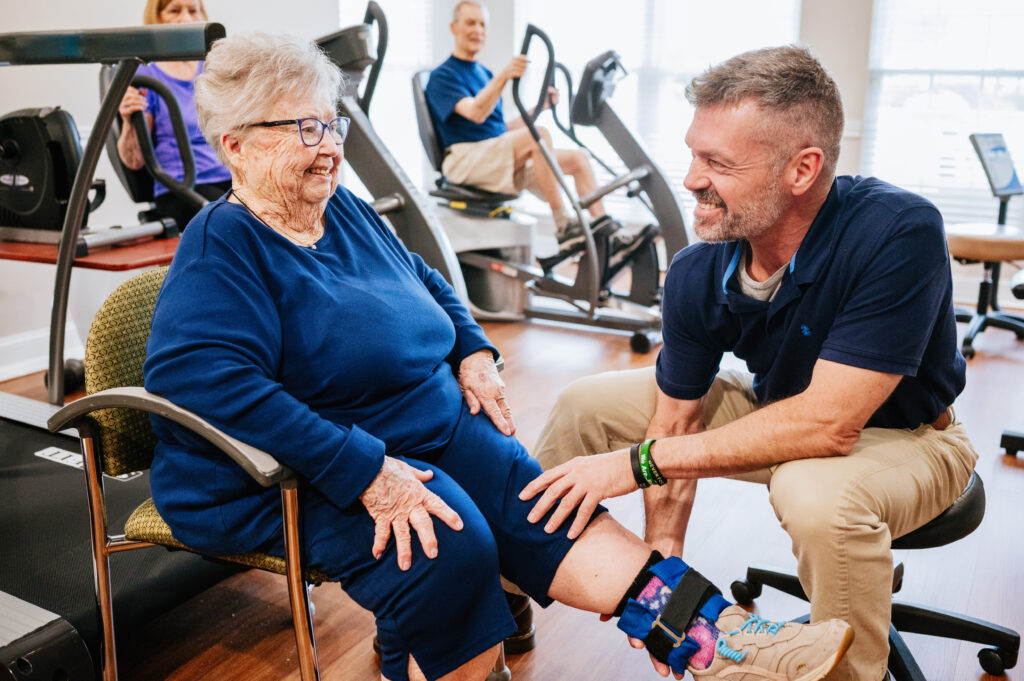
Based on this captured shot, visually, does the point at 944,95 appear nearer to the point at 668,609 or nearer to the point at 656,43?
the point at 656,43

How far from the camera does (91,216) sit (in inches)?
153

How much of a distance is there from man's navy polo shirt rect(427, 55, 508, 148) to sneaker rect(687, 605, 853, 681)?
135 inches

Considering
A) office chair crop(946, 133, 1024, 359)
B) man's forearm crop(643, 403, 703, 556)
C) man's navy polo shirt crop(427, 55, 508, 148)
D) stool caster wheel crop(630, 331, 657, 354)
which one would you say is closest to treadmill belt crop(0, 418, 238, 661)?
man's forearm crop(643, 403, 703, 556)

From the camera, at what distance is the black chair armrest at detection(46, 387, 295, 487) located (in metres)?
1.28

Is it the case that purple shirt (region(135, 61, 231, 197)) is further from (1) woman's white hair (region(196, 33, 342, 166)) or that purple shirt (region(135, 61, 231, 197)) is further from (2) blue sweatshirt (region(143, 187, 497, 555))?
(2) blue sweatshirt (region(143, 187, 497, 555))

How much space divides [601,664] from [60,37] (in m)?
2.00

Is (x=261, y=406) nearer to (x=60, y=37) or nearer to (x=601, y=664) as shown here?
(x=601, y=664)

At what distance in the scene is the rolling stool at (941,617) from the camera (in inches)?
60.2

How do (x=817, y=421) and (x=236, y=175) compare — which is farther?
(x=236, y=175)

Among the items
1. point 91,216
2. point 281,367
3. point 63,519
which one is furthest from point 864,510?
point 91,216

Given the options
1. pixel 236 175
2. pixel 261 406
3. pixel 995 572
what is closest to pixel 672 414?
pixel 261 406

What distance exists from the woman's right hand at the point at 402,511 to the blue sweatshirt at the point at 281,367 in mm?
27

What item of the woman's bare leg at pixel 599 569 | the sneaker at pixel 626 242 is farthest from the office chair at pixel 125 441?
the sneaker at pixel 626 242

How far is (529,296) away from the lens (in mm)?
4570
